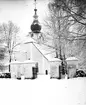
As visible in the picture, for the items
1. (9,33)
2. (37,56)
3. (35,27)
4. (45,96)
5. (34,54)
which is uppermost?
(35,27)

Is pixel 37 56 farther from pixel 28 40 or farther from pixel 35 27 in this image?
pixel 35 27

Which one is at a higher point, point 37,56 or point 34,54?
point 34,54

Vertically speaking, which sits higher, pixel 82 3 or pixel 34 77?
pixel 82 3

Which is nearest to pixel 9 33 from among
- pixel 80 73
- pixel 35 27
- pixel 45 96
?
pixel 35 27

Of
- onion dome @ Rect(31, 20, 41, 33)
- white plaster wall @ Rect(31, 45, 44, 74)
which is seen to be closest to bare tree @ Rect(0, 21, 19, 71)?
white plaster wall @ Rect(31, 45, 44, 74)

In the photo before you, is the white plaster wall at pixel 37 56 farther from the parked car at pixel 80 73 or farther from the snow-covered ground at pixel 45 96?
the snow-covered ground at pixel 45 96

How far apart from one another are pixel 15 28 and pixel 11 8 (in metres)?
10.8

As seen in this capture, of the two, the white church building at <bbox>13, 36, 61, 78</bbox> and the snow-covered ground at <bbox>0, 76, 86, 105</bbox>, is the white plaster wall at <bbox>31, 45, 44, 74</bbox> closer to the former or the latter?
the white church building at <bbox>13, 36, 61, 78</bbox>

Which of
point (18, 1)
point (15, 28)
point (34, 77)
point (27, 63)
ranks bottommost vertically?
point (34, 77)

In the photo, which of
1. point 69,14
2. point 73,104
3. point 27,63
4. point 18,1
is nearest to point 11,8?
point 18,1

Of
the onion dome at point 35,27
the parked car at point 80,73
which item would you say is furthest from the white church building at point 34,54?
the parked car at point 80,73

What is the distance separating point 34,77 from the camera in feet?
32.2

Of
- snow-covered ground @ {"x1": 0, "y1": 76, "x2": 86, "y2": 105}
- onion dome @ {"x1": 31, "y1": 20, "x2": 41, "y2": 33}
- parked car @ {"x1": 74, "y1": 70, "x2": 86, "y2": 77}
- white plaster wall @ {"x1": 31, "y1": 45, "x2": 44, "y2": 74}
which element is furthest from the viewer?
onion dome @ {"x1": 31, "y1": 20, "x2": 41, "y2": 33}

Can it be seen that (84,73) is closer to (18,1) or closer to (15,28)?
(18,1)
